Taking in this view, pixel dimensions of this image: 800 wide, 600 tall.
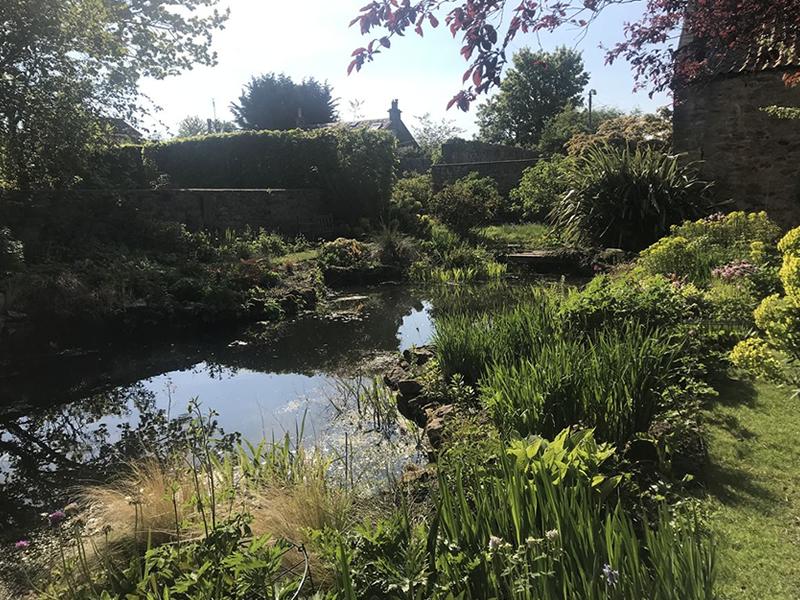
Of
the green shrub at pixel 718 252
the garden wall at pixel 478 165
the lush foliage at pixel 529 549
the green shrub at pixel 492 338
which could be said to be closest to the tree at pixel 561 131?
the garden wall at pixel 478 165

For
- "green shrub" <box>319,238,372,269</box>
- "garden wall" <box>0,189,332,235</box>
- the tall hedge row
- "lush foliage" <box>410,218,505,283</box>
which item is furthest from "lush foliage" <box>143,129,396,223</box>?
"green shrub" <box>319,238,372,269</box>

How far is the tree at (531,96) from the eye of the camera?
137 ft

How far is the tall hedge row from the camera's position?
16.5 m

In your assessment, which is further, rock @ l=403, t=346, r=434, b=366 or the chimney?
the chimney

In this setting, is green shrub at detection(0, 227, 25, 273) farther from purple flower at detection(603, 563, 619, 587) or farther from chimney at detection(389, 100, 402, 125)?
chimney at detection(389, 100, 402, 125)

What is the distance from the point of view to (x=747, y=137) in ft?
34.9

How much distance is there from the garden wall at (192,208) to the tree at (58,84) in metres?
0.61

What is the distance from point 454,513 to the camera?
1991 millimetres

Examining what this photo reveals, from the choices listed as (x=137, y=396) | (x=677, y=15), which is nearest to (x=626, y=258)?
(x=677, y=15)

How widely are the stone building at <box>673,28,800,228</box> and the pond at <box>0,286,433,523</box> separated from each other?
275 inches

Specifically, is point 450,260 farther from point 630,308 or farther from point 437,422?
point 437,422

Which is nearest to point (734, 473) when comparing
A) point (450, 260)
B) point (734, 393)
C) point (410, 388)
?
point (734, 393)

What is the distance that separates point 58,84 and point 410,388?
10.1m

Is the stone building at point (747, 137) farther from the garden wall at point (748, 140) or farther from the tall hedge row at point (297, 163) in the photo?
the tall hedge row at point (297, 163)
